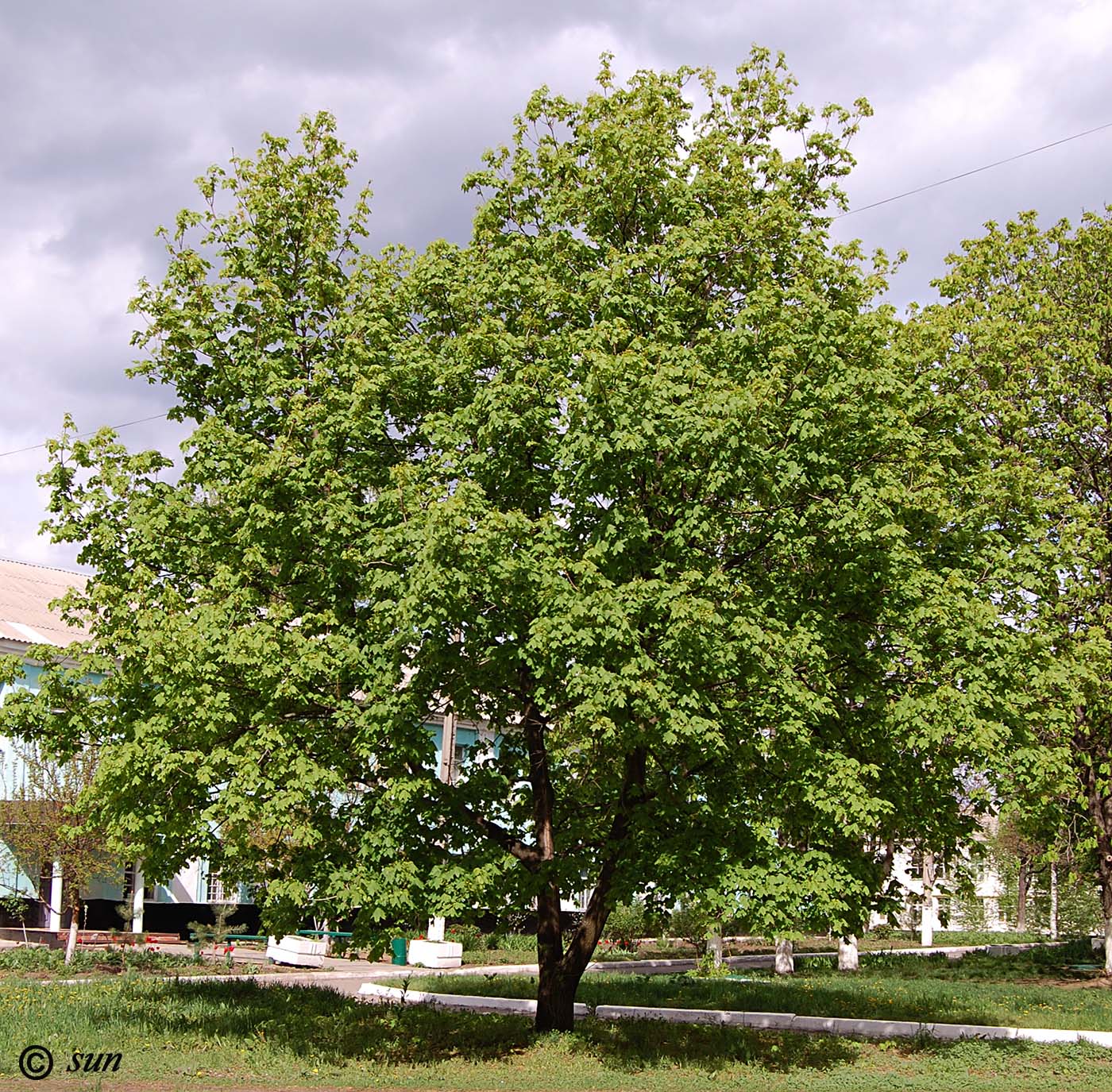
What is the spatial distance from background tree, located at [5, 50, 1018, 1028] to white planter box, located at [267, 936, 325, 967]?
13.7 meters

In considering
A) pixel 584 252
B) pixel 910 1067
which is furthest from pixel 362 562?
pixel 910 1067

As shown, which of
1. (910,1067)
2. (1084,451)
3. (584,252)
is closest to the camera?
(910,1067)

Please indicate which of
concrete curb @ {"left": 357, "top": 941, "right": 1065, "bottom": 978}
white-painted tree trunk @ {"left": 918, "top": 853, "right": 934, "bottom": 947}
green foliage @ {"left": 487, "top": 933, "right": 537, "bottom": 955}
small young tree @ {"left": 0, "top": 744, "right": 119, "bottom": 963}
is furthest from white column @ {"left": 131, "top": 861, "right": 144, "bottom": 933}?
white-painted tree trunk @ {"left": 918, "top": 853, "right": 934, "bottom": 947}

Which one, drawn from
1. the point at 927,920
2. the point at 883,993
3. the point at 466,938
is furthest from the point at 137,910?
the point at 927,920

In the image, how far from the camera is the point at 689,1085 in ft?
43.4

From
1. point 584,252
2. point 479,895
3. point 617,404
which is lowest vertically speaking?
point 479,895

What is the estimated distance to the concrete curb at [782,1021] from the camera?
16.1 m

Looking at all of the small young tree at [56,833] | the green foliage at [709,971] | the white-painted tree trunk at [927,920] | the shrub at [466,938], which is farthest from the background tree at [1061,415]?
the white-painted tree trunk at [927,920]

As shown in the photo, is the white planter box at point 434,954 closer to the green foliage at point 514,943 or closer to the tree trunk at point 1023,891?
the green foliage at point 514,943

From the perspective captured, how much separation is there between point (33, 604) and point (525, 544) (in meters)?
29.4

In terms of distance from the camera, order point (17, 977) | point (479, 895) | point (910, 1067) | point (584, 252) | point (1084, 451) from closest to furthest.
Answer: point (479, 895), point (910, 1067), point (584, 252), point (17, 977), point (1084, 451)

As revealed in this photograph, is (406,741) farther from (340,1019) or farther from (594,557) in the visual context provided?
(340,1019)

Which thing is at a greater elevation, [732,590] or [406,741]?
[732,590]

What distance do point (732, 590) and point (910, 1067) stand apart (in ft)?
23.0
